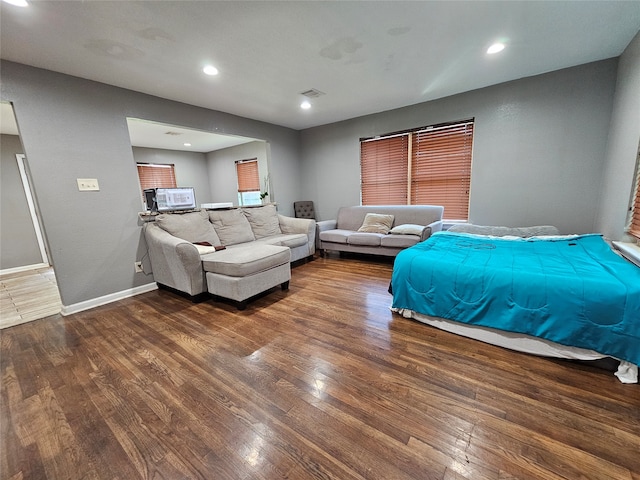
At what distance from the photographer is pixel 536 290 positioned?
1620 millimetres

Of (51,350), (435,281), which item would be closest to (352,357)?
(435,281)

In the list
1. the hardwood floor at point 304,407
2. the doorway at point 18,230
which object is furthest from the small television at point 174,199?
the doorway at point 18,230

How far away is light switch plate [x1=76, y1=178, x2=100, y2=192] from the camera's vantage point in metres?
2.66

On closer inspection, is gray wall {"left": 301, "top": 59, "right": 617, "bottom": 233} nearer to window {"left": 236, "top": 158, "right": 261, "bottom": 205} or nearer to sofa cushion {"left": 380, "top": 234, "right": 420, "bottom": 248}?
sofa cushion {"left": 380, "top": 234, "right": 420, "bottom": 248}

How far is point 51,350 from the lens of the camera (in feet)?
6.57

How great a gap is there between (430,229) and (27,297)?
5347 millimetres

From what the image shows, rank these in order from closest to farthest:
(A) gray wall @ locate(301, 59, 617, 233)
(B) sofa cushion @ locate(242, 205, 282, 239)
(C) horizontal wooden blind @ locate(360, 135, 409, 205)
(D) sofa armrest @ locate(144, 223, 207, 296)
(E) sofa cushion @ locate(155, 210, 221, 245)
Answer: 1. (D) sofa armrest @ locate(144, 223, 207, 296)
2. (A) gray wall @ locate(301, 59, 617, 233)
3. (E) sofa cushion @ locate(155, 210, 221, 245)
4. (B) sofa cushion @ locate(242, 205, 282, 239)
5. (C) horizontal wooden blind @ locate(360, 135, 409, 205)

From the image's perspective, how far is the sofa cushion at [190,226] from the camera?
312cm

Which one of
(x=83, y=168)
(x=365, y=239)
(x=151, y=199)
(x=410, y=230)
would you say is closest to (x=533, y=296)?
(x=410, y=230)

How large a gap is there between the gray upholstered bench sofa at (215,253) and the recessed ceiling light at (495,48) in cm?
286

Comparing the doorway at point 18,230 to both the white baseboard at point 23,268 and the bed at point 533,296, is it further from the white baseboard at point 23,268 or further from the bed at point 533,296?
the bed at point 533,296

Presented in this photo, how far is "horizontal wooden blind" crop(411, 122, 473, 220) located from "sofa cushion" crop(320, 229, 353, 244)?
142 cm

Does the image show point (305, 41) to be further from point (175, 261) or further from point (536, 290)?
point (536, 290)

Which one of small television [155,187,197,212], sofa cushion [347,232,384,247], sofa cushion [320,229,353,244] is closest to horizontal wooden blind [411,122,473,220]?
sofa cushion [347,232,384,247]
